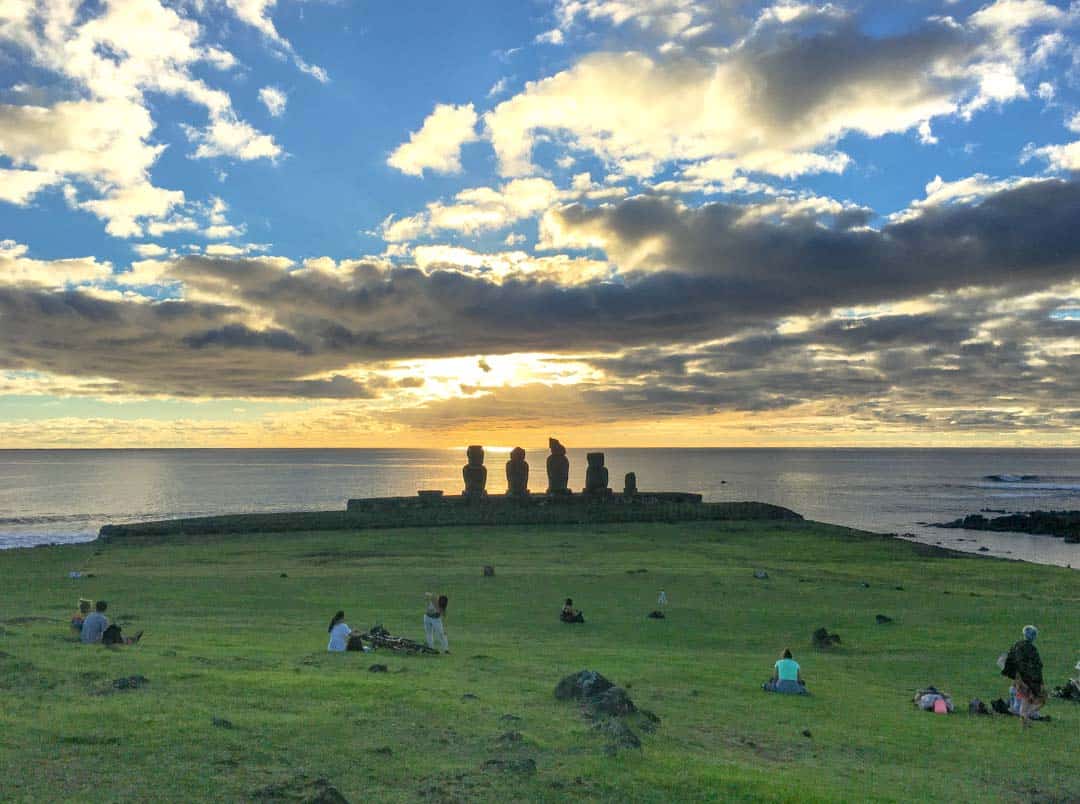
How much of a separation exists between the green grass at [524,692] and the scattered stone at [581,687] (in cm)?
51

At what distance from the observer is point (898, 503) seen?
140875mm

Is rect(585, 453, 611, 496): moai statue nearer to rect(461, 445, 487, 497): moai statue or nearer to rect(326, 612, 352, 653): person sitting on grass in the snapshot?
rect(461, 445, 487, 497): moai statue

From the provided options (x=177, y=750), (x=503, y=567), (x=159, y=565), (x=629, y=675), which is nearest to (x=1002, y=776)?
(x=629, y=675)

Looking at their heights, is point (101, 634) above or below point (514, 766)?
below

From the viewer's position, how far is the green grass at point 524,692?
10820mm

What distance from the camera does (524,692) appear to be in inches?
636

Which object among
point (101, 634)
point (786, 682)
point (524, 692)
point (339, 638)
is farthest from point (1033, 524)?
point (101, 634)

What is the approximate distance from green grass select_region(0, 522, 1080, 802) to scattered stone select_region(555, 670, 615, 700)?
51 cm

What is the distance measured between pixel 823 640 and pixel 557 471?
237 ft

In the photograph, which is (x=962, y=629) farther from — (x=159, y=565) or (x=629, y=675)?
(x=159, y=565)

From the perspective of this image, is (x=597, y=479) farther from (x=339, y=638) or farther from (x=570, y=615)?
(x=339, y=638)

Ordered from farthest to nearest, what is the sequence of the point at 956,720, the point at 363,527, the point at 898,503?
the point at 898,503 < the point at 363,527 < the point at 956,720

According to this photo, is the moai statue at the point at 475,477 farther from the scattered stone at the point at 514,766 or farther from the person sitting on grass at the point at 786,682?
the scattered stone at the point at 514,766

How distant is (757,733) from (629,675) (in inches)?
194
